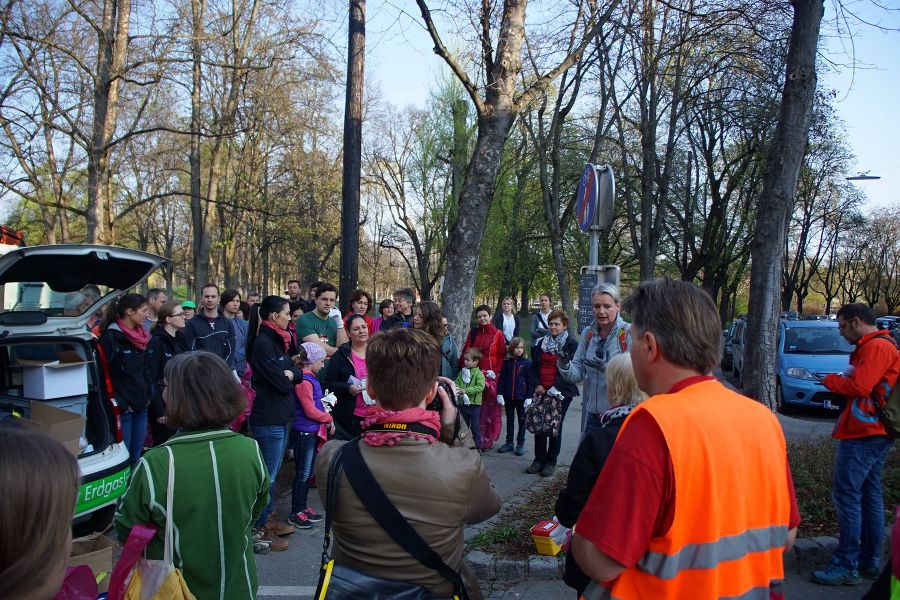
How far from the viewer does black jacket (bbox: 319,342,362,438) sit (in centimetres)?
529

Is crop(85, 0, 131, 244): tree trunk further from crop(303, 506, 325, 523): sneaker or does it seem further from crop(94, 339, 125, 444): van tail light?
crop(303, 506, 325, 523): sneaker

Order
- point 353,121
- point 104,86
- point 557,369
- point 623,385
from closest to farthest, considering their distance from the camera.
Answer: point 623,385 < point 557,369 < point 353,121 < point 104,86

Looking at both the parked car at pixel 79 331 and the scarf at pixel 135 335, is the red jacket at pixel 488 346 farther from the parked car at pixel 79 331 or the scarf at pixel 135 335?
the parked car at pixel 79 331

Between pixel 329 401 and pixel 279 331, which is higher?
pixel 279 331

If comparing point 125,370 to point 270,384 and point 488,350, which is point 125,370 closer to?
point 270,384

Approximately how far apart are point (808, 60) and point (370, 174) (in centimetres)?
2948

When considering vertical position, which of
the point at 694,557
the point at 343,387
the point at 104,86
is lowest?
the point at 343,387

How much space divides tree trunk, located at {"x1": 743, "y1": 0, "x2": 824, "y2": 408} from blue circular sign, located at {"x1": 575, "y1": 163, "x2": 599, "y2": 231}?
67.3 inches

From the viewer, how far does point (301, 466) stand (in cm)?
540

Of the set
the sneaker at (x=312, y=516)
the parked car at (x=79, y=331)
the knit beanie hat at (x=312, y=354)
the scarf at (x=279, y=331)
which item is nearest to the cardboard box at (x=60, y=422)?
the parked car at (x=79, y=331)

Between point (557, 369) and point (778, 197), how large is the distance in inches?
119

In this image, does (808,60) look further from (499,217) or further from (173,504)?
(499,217)

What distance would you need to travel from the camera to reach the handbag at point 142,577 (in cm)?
224

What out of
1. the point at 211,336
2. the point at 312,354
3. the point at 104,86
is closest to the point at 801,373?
the point at 312,354
